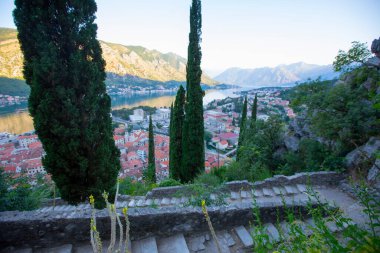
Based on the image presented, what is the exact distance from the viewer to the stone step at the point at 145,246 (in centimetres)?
268

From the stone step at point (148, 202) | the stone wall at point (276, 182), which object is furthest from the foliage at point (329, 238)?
the stone step at point (148, 202)

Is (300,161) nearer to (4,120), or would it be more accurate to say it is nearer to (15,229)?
(15,229)

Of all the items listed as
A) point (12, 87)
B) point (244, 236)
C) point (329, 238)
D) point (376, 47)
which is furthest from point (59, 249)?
point (12, 87)

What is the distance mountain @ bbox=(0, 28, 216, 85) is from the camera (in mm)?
76000

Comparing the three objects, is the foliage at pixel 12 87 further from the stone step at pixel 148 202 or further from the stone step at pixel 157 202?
the stone step at pixel 157 202

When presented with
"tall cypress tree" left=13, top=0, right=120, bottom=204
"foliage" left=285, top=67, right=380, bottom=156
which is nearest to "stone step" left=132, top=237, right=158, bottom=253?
"tall cypress tree" left=13, top=0, right=120, bottom=204

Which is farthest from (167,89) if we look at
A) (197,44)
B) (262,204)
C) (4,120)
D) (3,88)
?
(262,204)

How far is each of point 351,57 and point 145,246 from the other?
9313 millimetres

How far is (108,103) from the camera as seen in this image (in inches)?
238

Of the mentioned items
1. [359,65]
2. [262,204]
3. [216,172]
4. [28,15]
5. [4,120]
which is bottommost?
[4,120]

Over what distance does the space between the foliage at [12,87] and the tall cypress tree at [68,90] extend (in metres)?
79.0

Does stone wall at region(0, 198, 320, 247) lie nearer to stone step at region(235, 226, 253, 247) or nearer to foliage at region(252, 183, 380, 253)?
stone step at region(235, 226, 253, 247)

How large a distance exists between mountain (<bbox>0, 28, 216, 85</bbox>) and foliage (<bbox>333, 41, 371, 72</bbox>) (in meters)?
79.6

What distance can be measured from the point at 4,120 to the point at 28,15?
61822 millimetres
